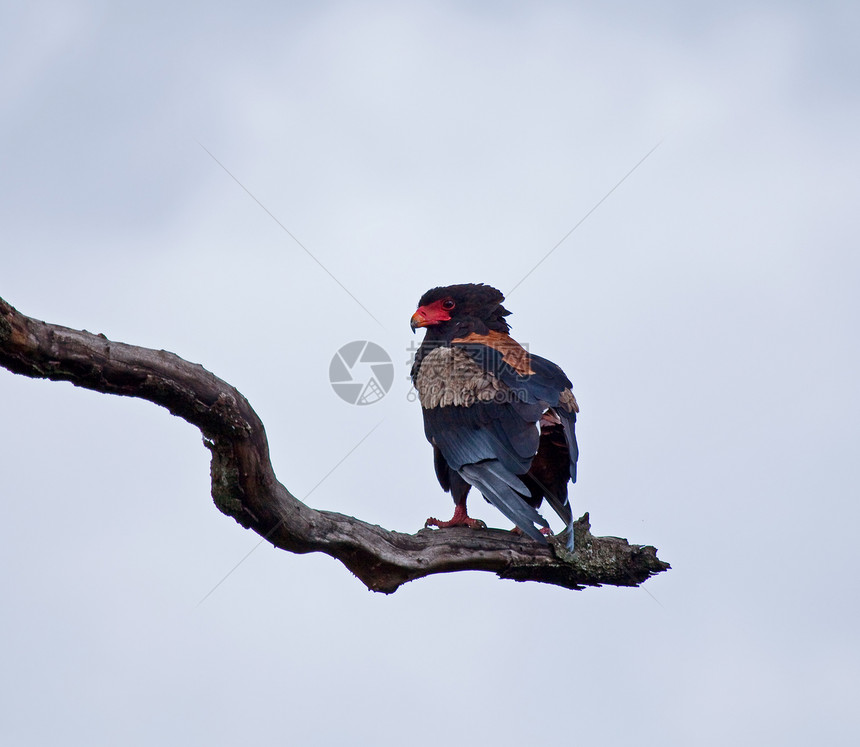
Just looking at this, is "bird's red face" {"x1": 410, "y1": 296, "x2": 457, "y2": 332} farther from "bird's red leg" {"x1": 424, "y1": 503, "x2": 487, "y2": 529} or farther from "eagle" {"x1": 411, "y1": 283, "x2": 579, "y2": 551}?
"bird's red leg" {"x1": 424, "y1": 503, "x2": 487, "y2": 529}

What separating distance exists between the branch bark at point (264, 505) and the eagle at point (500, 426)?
8.9 inches

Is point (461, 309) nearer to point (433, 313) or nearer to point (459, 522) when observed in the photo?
point (433, 313)

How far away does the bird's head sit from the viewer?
6902mm

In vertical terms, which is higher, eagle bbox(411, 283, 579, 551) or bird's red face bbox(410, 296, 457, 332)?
bird's red face bbox(410, 296, 457, 332)

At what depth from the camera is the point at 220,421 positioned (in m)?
4.14

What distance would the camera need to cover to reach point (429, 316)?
22.8 feet

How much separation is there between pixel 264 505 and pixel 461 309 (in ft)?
9.39

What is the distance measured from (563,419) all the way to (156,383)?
2.60 meters

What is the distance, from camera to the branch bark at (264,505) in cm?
381

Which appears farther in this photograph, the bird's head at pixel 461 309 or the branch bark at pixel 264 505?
the bird's head at pixel 461 309

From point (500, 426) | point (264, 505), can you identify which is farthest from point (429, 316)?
point (264, 505)

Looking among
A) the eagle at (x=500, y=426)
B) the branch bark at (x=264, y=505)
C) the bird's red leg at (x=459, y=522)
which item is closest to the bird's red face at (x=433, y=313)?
the eagle at (x=500, y=426)

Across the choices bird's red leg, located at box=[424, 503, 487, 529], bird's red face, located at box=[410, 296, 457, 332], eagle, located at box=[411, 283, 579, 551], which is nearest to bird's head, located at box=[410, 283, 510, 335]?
bird's red face, located at box=[410, 296, 457, 332]

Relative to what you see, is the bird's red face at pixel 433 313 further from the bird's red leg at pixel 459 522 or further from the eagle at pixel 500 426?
the bird's red leg at pixel 459 522
